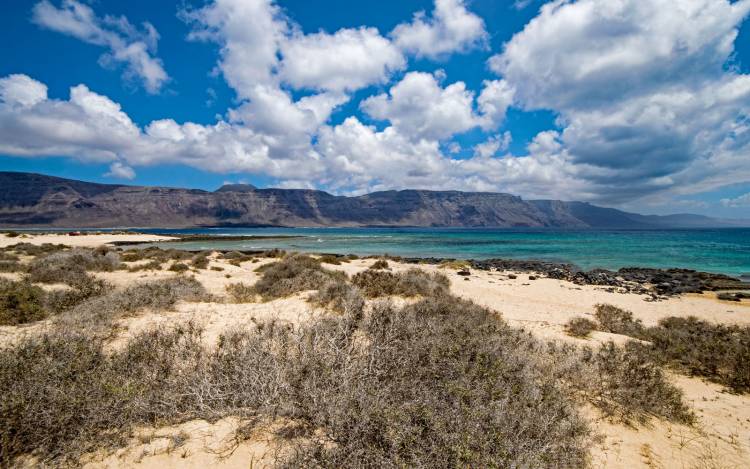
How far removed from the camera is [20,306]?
744 cm

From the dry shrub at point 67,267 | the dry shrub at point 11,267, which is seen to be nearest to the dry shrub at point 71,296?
the dry shrub at point 67,267

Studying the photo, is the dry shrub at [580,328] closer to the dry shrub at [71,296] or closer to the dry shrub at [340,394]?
the dry shrub at [340,394]

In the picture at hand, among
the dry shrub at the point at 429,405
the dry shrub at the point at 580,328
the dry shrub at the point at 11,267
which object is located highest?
the dry shrub at the point at 429,405

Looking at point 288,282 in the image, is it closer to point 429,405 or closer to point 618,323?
point 429,405

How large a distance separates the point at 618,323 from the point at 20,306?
54.4 ft

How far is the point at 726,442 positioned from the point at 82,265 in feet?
72.5

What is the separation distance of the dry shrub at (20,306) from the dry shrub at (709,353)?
1461cm

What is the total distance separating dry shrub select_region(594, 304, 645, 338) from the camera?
9.27m

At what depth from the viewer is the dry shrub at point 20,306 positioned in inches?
280

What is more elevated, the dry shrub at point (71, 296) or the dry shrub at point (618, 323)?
the dry shrub at point (71, 296)

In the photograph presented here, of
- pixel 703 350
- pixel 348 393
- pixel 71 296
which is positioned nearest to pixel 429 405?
pixel 348 393

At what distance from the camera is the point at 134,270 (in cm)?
1648

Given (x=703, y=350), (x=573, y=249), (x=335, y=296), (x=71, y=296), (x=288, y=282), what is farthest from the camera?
(x=573, y=249)

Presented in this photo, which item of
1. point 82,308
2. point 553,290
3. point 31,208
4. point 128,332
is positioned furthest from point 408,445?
point 31,208
